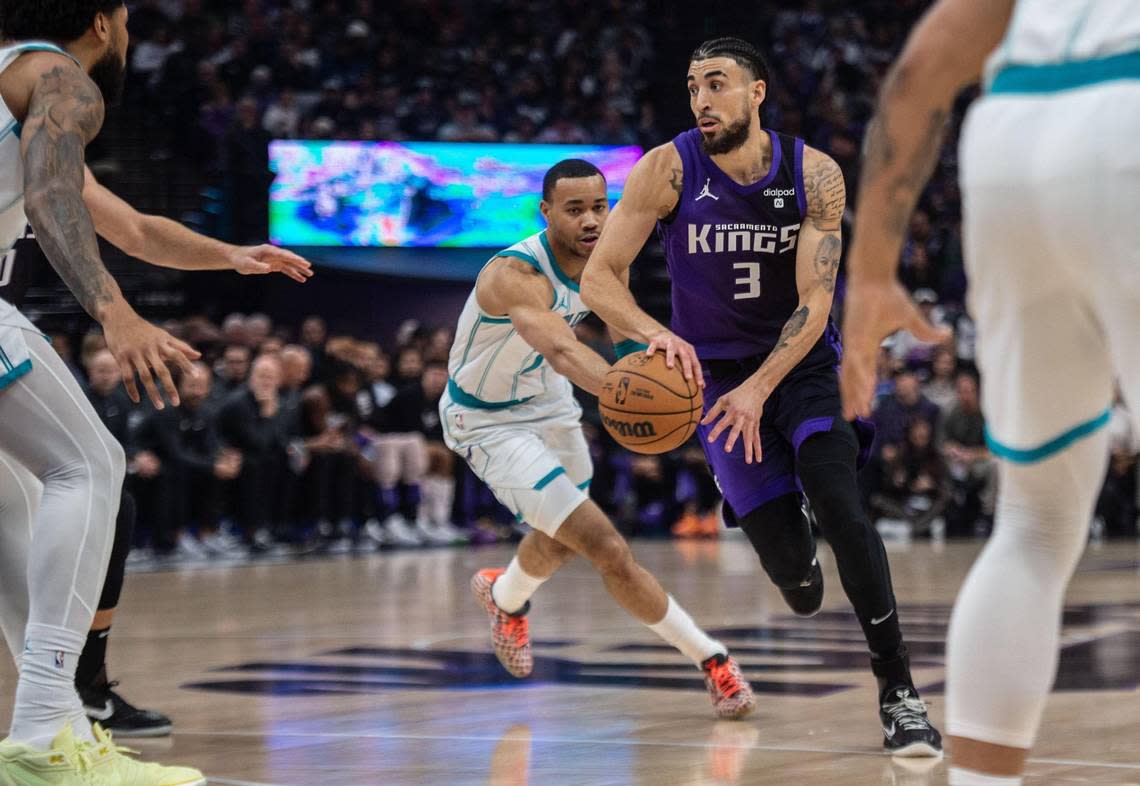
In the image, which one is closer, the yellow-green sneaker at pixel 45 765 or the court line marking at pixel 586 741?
the yellow-green sneaker at pixel 45 765

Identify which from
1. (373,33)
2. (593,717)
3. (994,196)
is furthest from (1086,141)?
(373,33)

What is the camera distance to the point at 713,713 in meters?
5.25

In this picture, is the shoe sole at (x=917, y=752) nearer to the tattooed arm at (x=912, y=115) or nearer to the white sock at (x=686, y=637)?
the white sock at (x=686, y=637)

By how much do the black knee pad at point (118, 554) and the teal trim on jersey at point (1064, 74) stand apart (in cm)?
347

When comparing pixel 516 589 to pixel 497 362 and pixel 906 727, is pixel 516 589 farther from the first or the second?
pixel 906 727

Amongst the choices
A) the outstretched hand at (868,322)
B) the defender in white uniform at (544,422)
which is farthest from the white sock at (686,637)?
the outstretched hand at (868,322)

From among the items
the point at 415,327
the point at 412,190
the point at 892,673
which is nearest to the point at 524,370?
the point at 892,673

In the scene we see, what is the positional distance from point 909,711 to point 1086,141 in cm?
254

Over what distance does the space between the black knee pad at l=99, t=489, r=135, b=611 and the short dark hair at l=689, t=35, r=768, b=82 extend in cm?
237

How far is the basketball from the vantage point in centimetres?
467

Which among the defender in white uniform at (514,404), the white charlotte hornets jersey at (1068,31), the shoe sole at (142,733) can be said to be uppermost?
the white charlotte hornets jersey at (1068,31)

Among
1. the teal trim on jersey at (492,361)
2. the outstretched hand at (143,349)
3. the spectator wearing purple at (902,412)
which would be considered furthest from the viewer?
the spectator wearing purple at (902,412)

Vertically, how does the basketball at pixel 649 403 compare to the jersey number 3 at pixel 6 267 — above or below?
below

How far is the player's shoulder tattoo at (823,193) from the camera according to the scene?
514 cm
